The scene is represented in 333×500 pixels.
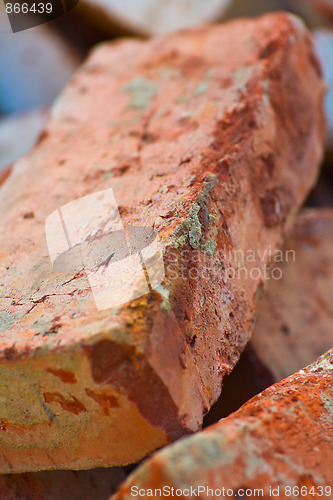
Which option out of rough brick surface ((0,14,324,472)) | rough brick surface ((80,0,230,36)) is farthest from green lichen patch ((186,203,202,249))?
rough brick surface ((80,0,230,36))

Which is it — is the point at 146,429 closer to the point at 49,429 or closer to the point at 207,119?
the point at 49,429

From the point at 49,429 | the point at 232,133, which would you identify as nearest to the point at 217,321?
the point at 49,429

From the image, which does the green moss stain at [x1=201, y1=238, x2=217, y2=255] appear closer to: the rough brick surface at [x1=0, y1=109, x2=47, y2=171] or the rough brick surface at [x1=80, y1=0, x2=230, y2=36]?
the rough brick surface at [x1=0, y1=109, x2=47, y2=171]

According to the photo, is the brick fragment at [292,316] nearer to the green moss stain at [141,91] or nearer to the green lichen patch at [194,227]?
the green lichen patch at [194,227]

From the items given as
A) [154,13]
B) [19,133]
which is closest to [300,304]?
[19,133]

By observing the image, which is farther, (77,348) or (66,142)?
(66,142)

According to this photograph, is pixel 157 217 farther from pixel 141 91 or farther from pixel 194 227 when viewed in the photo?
pixel 141 91
